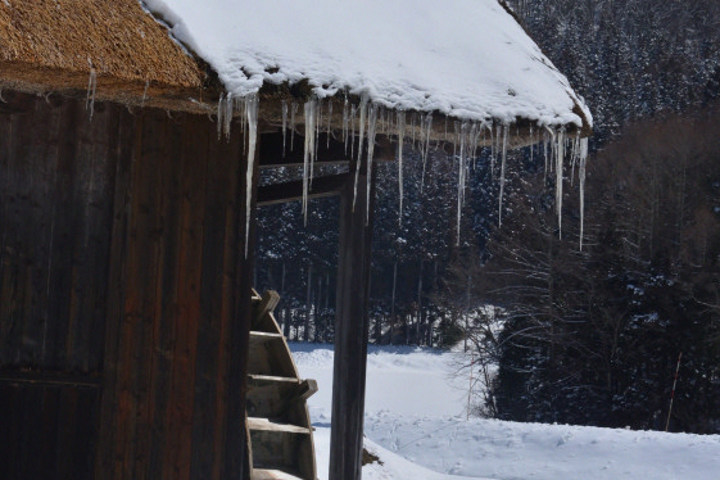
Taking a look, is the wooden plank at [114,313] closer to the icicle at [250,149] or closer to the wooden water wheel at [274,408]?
the icicle at [250,149]

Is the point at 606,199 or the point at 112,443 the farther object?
the point at 606,199

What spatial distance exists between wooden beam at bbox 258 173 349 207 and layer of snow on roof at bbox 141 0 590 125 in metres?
1.70

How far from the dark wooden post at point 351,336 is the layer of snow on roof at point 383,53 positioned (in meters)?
1.55

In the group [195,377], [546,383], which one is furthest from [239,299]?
[546,383]

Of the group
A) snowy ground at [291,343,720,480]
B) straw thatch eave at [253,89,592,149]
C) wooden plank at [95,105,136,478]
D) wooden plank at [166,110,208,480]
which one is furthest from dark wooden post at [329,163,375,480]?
snowy ground at [291,343,720,480]

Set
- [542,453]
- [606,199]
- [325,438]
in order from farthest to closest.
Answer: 1. [606,199]
2. [542,453]
3. [325,438]

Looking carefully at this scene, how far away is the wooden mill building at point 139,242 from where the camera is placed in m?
5.47

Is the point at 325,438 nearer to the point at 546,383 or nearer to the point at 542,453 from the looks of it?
the point at 542,453

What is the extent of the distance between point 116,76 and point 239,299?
158cm

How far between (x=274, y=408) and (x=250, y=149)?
5166 millimetres

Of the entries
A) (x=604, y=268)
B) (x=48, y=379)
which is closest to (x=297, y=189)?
(x=48, y=379)

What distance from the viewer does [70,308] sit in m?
5.61

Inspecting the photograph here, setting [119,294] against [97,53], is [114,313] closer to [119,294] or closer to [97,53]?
[119,294]

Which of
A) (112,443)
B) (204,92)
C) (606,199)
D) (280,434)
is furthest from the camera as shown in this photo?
(606,199)
